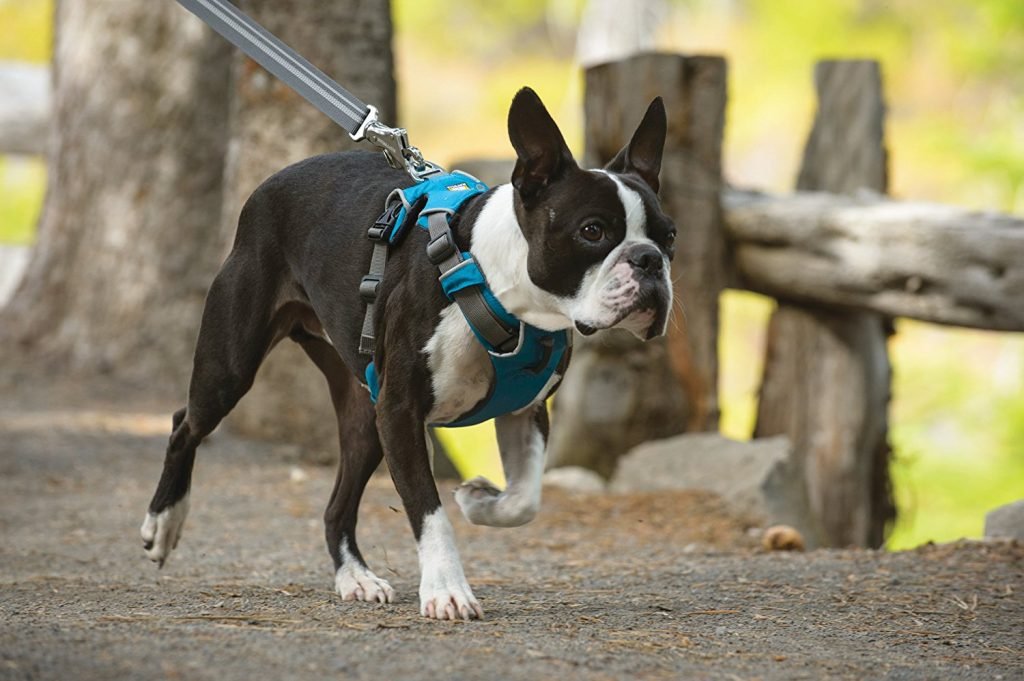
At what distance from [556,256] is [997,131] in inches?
537

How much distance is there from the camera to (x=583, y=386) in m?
7.92

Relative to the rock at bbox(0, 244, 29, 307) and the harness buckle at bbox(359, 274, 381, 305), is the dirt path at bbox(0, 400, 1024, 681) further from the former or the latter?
the rock at bbox(0, 244, 29, 307)

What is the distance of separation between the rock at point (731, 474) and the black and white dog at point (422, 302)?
2488 mm

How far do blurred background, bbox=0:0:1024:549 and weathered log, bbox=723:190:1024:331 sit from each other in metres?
1.32

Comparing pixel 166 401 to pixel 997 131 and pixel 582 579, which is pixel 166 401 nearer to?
pixel 582 579

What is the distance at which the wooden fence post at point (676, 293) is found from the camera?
25.2 feet

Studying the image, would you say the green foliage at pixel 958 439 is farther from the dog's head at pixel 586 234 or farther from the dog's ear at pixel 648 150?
the dog's head at pixel 586 234

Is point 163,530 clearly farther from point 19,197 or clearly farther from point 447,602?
point 19,197

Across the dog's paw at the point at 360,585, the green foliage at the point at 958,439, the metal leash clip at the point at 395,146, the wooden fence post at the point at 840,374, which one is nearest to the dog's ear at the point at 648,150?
the metal leash clip at the point at 395,146

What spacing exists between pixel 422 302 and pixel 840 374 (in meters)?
4.28

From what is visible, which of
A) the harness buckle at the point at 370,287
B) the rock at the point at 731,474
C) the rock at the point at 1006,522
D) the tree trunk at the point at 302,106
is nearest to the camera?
the harness buckle at the point at 370,287

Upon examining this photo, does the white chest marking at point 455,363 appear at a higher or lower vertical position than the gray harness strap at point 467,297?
A: lower

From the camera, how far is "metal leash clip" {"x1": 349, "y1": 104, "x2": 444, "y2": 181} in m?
4.66

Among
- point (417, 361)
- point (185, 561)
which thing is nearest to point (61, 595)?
point (185, 561)
